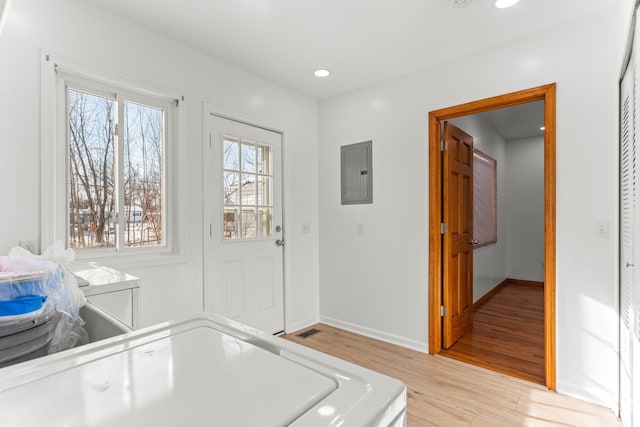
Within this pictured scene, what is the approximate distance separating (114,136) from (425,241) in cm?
252

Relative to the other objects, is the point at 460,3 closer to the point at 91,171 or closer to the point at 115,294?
the point at 115,294

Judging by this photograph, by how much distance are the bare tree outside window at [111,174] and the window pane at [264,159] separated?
0.91m

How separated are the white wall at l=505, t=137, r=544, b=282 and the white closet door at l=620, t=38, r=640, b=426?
12.5 ft

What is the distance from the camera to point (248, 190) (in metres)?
3.01

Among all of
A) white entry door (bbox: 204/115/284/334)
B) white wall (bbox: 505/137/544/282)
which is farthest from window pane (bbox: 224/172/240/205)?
white wall (bbox: 505/137/544/282)

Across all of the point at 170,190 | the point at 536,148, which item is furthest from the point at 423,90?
the point at 536,148

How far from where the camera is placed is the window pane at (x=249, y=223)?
298cm

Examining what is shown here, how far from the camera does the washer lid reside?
0.45 m

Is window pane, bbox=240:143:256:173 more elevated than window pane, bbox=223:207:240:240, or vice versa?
window pane, bbox=240:143:256:173

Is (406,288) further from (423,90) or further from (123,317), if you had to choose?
(123,317)

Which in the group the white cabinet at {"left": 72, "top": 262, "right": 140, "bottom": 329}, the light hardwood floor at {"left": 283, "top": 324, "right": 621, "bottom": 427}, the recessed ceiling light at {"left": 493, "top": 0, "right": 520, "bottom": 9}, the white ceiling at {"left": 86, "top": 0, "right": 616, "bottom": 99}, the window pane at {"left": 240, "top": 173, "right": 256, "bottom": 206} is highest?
the white ceiling at {"left": 86, "top": 0, "right": 616, "bottom": 99}

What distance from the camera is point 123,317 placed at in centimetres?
142

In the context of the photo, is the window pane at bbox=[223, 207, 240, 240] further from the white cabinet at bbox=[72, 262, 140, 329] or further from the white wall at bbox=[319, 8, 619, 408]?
the white cabinet at bbox=[72, 262, 140, 329]

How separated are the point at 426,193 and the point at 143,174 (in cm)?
226
